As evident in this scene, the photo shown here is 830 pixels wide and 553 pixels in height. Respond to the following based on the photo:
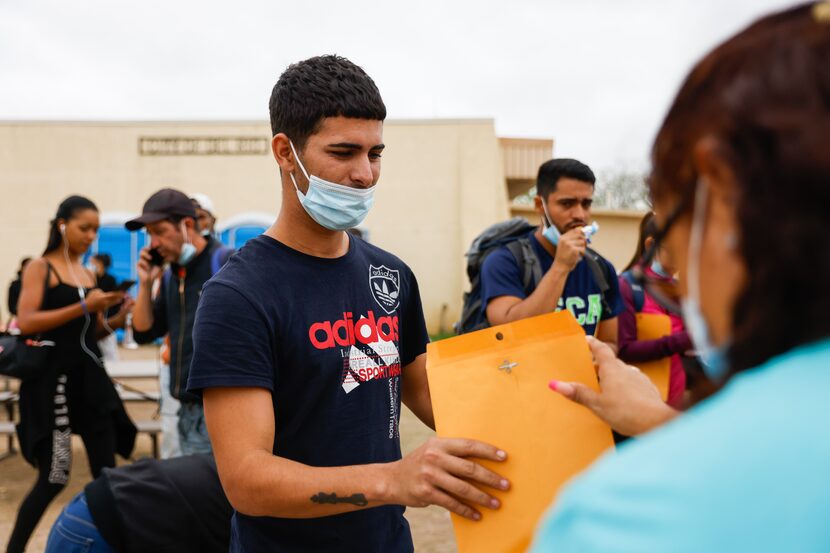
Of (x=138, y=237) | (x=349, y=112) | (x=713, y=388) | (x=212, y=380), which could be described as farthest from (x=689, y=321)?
(x=138, y=237)

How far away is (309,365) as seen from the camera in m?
1.71

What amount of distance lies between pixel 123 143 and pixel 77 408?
13.5 m

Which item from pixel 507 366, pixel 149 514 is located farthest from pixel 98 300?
pixel 507 366

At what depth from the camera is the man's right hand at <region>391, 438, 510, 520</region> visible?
1.31 m

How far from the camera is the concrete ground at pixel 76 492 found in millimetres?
4996

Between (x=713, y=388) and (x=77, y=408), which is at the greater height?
(x=713, y=388)

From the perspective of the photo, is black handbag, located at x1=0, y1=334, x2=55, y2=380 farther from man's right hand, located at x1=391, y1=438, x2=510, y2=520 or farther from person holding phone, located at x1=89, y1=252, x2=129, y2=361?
man's right hand, located at x1=391, y1=438, x2=510, y2=520

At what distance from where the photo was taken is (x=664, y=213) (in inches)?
30.0

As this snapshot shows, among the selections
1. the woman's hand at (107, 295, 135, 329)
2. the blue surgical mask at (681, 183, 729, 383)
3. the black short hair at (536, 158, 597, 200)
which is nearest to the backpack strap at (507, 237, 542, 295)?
the black short hair at (536, 158, 597, 200)

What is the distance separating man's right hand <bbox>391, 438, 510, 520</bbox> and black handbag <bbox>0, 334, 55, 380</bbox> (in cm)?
387

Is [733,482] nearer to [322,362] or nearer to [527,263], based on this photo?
[322,362]

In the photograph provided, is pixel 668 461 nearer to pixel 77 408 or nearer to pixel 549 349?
pixel 549 349

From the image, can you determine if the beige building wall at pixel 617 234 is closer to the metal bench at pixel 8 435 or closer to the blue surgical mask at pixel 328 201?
the metal bench at pixel 8 435

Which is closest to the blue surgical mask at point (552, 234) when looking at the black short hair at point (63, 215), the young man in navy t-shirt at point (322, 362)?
the young man in navy t-shirt at point (322, 362)
